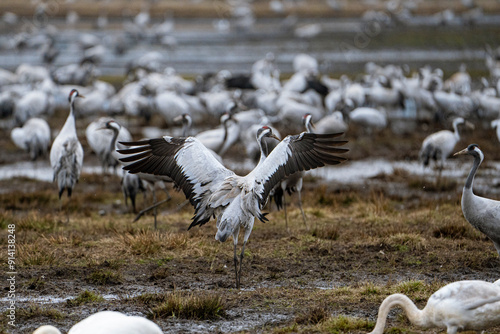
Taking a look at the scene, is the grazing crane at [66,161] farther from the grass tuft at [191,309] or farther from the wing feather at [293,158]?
the grass tuft at [191,309]

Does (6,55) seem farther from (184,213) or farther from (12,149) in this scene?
(184,213)

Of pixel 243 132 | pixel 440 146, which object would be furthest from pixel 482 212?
pixel 243 132

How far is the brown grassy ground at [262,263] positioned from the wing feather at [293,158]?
3.05ft

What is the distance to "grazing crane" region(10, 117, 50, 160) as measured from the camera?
12.7 metres

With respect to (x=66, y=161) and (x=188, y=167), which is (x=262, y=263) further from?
(x=66, y=161)

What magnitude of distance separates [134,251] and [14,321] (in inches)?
76.3

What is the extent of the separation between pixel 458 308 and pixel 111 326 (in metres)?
2.20

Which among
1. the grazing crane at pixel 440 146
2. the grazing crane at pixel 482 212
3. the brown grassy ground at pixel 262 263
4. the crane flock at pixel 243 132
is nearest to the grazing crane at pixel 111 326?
the crane flock at pixel 243 132

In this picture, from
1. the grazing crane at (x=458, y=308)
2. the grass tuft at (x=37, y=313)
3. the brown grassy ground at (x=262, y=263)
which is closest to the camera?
the grazing crane at (x=458, y=308)

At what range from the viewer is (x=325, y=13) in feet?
129

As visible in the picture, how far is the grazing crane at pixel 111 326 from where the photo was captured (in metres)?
3.77

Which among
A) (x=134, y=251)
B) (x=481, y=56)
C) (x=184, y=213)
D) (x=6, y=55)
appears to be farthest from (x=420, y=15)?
(x=134, y=251)

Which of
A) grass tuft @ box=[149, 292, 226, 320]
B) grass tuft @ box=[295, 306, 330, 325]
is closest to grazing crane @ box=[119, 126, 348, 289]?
grass tuft @ box=[149, 292, 226, 320]

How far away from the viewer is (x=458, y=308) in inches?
175
